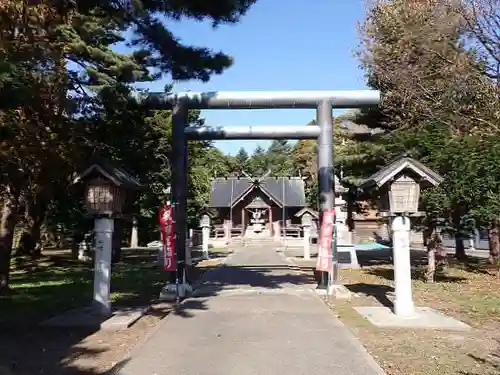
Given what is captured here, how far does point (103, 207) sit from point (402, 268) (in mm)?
5751

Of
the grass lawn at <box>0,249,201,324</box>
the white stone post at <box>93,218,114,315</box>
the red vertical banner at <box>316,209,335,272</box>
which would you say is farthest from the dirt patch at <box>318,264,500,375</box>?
the grass lawn at <box>0,249,201,324</box>

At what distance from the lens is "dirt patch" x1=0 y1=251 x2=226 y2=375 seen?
21.0 feet

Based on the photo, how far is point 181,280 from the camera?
12859 mm

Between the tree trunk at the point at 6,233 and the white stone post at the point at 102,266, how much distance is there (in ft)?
→ 9.65

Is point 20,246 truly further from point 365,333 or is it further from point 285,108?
point 365,333

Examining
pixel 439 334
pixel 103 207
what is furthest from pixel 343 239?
pixel 439 334

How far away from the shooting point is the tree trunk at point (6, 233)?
38.9ft

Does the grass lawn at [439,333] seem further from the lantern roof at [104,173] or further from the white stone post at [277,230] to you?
the white stone post at [277,230]

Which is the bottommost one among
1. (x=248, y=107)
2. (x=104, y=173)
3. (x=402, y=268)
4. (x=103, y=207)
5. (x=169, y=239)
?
(x=402, y=268)

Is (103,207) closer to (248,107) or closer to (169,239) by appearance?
(169,239)

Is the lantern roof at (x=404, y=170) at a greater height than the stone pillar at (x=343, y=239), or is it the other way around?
the lantern roof at (x=404, y=170)

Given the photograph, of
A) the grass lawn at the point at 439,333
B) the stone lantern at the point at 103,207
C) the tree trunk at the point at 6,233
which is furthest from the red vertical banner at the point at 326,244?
the tree trunk at the point at 6,233

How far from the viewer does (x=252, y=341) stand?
7605 millimetres

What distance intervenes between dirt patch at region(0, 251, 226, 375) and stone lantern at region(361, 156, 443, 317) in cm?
455
